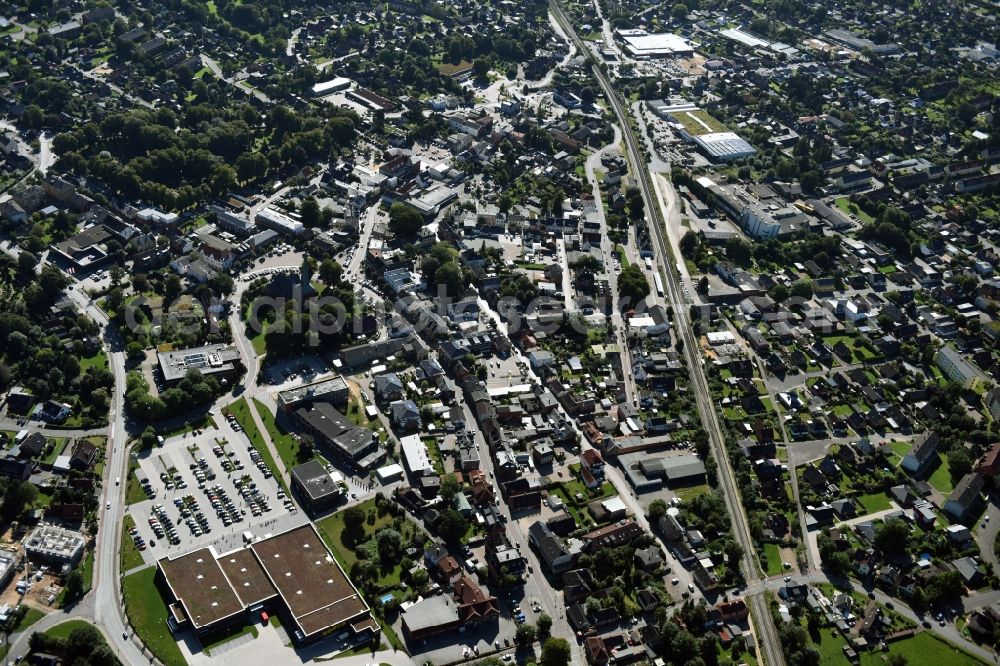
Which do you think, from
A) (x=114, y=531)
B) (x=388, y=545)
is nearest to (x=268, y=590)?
(x=388, y=545)

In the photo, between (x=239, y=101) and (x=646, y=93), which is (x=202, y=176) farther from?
(x=646, y=93)

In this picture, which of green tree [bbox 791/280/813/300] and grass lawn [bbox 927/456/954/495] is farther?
green tree [bbox 791/280/813/300]

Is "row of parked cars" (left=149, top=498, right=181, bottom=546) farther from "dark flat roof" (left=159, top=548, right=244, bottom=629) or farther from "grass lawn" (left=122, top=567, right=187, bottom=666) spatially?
"grass lawn" (left=122, top=567, right=187, bottom=666)

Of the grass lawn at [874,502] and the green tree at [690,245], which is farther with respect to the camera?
the green tree at [690,245]

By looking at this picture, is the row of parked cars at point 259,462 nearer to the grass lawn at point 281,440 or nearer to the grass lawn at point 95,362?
the grass lawn at point 281,440

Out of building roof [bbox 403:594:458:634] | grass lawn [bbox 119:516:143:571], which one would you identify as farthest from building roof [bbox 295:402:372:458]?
grass lawn [bbox 119:516:143:571]

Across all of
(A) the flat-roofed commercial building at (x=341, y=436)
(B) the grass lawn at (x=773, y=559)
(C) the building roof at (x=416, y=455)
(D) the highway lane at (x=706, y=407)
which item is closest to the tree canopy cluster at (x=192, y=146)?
(D) the highway lane at (x=706, y=407)
